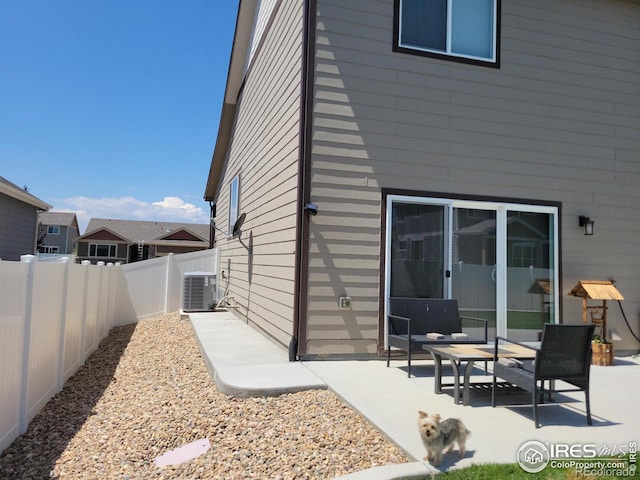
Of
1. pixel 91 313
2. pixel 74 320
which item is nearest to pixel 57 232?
pixel 91 313

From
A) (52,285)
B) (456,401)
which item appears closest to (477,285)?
(456,401)

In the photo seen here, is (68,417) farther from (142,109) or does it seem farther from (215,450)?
(142,109)

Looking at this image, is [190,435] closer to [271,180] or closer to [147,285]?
[271,180]

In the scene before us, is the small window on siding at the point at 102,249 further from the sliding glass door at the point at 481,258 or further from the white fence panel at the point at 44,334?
the sliding glass door at the point at 481,258

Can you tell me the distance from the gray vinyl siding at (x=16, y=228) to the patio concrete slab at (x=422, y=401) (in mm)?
11779

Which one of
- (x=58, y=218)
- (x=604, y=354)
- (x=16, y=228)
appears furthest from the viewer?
(x=58, y=218)

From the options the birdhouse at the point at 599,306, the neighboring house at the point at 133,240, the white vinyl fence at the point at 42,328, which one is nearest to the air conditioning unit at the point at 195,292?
the white vinyl fence at the point at 42,328

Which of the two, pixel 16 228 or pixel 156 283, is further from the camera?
pixel 16 228

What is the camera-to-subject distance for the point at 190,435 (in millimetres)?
3354

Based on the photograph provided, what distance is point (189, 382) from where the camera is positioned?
15.9 feet

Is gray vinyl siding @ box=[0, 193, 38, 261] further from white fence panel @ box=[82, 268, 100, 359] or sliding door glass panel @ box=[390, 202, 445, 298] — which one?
sliding door glass panel @ box=[390, 202, 445, 298]

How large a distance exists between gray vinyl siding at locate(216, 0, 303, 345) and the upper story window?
1472 millimetres

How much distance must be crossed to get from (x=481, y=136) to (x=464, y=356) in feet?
11.4

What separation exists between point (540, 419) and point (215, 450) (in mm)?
2584
